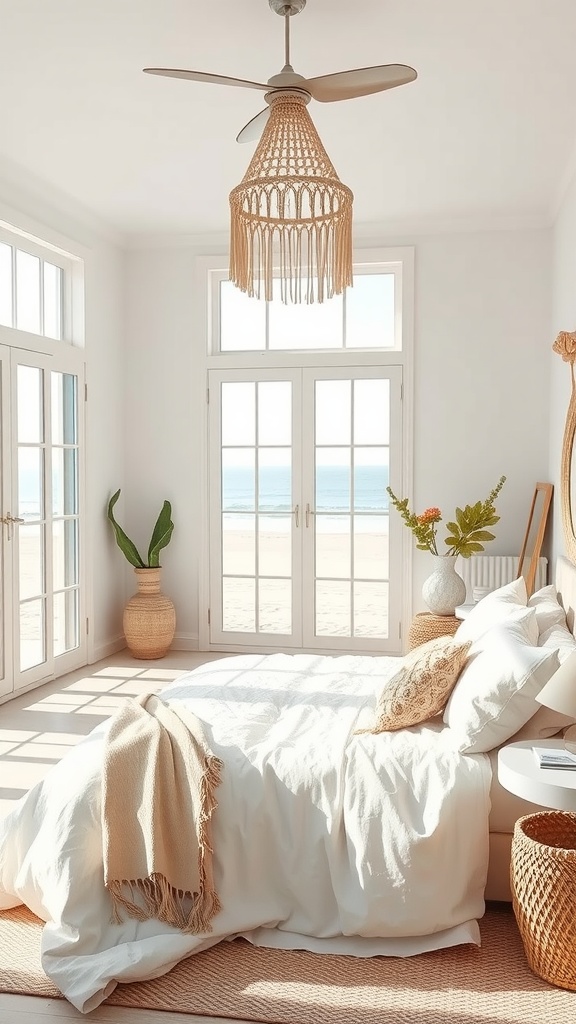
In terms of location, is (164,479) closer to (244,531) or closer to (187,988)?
(244,531)

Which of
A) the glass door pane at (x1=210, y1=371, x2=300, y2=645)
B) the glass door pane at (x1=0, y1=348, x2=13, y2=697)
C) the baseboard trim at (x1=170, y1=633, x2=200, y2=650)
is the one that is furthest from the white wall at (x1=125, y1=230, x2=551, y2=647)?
the glass door pane at (x1=0, y1=348, x2=13, y2=697)

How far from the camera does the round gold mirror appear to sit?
4.32 metres

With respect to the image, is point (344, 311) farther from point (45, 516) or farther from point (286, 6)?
point (286, 6)

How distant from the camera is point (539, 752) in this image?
2.50m

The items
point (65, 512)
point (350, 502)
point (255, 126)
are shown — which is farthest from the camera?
point (350, 502)

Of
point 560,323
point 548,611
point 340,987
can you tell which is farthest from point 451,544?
point 340,987

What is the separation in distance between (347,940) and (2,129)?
154 inches

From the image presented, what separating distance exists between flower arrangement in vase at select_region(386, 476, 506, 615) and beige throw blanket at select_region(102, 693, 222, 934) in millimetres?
2841

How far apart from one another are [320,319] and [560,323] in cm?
177

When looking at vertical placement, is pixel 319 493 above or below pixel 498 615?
above

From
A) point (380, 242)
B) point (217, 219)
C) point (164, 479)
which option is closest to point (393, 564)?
point (164, 479)

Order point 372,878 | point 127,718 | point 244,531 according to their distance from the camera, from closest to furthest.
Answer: point 372,878, point 127,718, point 244,531

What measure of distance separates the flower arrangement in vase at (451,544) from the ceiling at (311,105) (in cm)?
191

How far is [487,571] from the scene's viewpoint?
233 inches
